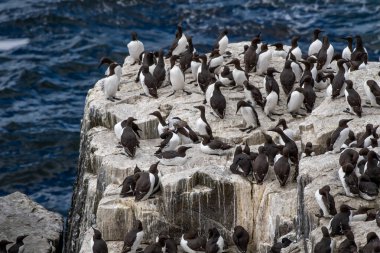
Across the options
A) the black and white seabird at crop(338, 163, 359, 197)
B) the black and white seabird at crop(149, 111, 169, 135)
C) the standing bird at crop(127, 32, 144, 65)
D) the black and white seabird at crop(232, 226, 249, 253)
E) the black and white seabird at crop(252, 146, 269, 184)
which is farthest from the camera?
the standing bird at crop(127, 32, 144, 65)

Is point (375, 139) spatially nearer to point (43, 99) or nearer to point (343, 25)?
point (43, 99)

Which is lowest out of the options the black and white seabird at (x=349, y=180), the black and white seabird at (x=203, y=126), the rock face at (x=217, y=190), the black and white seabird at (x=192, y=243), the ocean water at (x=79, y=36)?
the ocean water at (x=79, y=36)

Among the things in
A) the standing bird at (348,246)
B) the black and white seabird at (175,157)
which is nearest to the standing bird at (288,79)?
the black and white seabird at (175,157)

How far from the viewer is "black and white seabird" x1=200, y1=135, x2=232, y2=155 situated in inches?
702

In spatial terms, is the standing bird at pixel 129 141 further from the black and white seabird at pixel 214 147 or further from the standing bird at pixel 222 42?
the standing bird at pixel 222 42

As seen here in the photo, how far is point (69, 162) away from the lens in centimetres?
2759

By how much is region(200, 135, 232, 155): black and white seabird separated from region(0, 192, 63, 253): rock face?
12.2 ft

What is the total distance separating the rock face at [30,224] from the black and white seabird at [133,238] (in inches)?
131

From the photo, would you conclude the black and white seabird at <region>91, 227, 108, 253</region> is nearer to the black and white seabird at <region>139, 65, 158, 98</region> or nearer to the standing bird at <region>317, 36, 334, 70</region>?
the black and white seabird at <region>139, 65, 158, 98</region>

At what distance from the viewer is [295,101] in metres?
19.2

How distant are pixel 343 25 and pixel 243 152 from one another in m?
18.9

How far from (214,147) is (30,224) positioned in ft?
15.1

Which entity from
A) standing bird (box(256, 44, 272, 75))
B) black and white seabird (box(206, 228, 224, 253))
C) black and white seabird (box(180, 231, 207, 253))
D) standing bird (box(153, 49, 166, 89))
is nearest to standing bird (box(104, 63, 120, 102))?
standing bird (box(153, 49, 166, 89))

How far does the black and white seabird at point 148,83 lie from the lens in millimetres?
20406
